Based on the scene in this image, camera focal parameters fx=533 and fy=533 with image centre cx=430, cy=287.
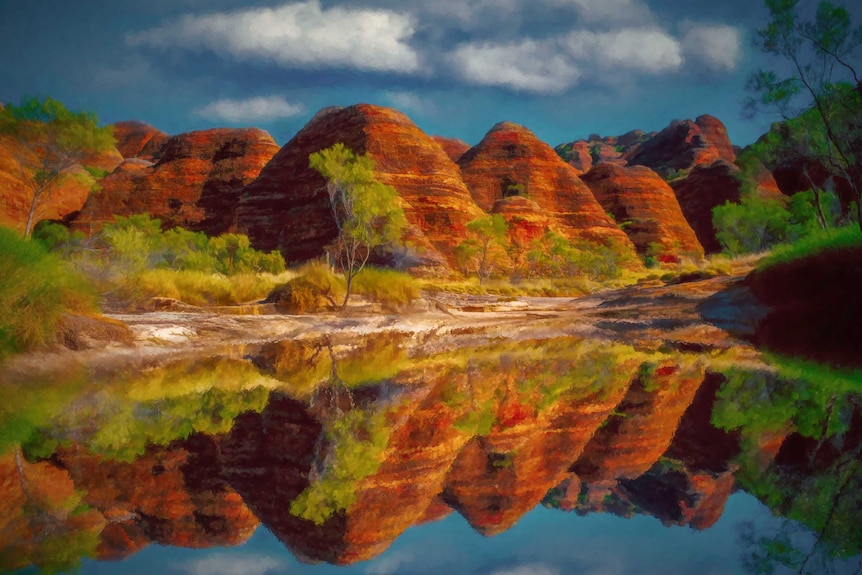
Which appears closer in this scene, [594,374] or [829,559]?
[829,559]

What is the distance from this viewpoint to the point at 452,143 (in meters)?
136

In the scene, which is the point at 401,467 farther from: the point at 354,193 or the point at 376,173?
the point at 376,173

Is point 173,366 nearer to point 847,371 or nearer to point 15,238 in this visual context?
point 15,238

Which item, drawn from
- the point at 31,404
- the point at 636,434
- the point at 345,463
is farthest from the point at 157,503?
the point at 636,434

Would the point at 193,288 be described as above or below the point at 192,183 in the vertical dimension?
below

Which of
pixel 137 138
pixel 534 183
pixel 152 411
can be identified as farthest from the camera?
pixel 137 138

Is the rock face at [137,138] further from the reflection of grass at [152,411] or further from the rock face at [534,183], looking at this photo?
the reflection of grass at [152,411]

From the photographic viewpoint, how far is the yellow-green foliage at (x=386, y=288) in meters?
22.5

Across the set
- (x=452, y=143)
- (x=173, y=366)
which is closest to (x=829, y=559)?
(x=173, y=366)

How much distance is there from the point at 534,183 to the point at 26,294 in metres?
81.2

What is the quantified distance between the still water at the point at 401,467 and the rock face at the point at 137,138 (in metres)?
149

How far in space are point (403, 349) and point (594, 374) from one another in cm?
607

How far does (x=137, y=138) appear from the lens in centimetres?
14625

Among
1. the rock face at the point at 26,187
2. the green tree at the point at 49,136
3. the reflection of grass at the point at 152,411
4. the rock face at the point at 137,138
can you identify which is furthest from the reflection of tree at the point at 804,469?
the rock face at the point at 137,138
